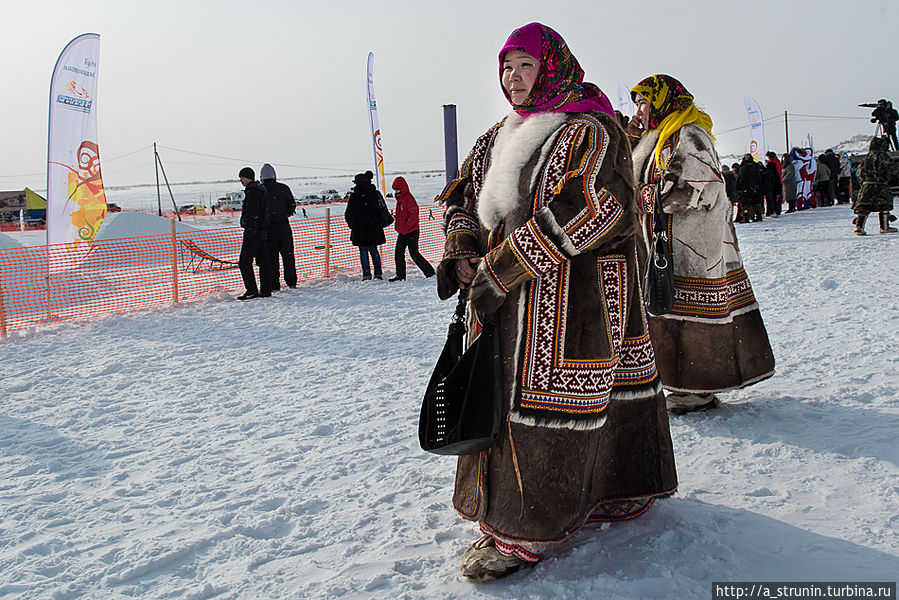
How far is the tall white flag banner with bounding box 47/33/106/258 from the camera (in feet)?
27.2

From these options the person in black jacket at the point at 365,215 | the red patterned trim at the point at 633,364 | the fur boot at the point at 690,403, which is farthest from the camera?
the person in black jacket at the point at 365,215

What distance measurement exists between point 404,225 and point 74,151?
13.7 feet

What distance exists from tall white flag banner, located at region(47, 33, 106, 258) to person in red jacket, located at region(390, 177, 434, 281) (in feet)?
12.4

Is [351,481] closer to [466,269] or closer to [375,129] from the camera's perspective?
[466,269]

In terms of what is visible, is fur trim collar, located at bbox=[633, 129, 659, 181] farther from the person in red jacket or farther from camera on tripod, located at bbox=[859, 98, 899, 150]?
camera on tripod, located at bbox=[859, 98, 899, 150]

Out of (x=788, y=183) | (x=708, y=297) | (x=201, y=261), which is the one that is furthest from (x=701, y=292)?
(x=788, y=183)

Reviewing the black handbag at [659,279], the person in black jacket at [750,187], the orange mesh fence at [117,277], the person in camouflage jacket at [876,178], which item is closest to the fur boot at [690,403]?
the black handbag at [659,279]

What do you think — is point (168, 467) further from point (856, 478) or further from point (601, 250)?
point (856, 478)

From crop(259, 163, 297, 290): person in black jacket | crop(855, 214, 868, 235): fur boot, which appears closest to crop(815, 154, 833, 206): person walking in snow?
crop(855, 214, 868, 235): fur boot

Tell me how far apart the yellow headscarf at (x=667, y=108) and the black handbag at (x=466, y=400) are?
189 centimetres

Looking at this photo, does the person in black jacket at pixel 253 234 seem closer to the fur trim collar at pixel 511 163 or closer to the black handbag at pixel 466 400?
the fur trim collar at pixel 511 163

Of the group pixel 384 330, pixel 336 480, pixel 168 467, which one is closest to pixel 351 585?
pixel 336 480

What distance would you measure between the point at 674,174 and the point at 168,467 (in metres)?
2.85

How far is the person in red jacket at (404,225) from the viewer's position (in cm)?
929
